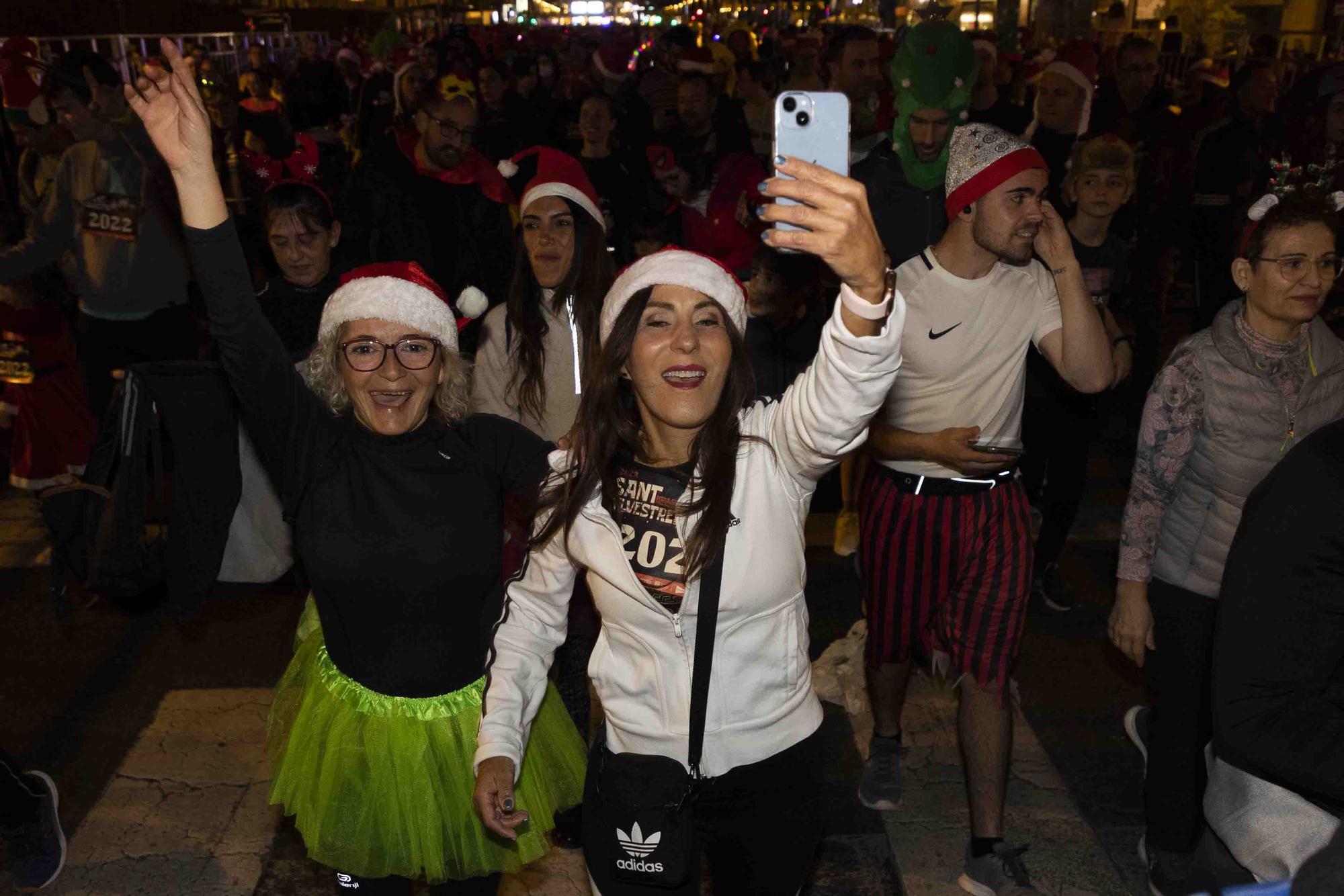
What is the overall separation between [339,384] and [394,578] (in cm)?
54

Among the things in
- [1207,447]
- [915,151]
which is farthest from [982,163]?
[915,151]

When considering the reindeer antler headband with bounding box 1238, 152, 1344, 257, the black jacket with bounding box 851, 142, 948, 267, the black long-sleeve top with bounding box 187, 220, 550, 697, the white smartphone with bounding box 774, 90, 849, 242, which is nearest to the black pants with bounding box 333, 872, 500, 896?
the black long-sleeve top with bounding box 187, 220, 550, 697

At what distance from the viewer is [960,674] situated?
380 centimetres

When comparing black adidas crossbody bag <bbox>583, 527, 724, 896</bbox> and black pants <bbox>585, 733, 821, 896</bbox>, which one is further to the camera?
black pants <bbox>585, 733, 821, 896</bbox>

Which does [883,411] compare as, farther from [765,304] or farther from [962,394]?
[765,304]

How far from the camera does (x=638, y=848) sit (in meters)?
2.41

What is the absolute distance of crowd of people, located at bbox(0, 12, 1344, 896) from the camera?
2.30m

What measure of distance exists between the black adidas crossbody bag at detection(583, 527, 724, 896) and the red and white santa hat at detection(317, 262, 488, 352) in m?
1.09

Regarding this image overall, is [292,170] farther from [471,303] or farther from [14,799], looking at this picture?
[14,799]

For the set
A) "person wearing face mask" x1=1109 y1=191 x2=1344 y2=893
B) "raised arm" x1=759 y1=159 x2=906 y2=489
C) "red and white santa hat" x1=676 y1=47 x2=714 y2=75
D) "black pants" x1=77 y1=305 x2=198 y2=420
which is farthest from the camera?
"red and white santa hat" x1=676 y1=47 x2=714 y2=75

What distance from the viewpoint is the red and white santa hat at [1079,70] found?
24.7ft

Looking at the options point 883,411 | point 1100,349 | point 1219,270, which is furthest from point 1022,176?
point 1219,270

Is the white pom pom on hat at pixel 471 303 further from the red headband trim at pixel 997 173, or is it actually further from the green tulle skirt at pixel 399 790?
the red headband trim at pixel 997 173

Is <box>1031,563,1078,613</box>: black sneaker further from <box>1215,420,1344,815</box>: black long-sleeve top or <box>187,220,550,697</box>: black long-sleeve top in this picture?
<box>1215,420,1344,815</box>: black long-sleeve top
